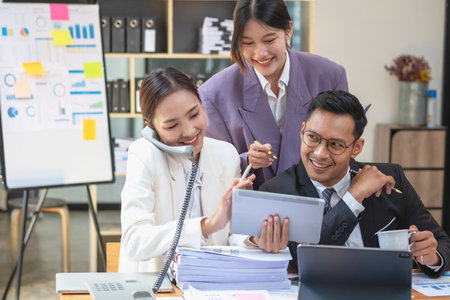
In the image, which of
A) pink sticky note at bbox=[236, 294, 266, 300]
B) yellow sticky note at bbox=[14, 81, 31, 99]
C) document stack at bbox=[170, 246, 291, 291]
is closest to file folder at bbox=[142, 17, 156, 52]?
yellow sticky note at bbox=[14, 81, 31, 99]

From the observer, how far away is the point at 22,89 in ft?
9.41

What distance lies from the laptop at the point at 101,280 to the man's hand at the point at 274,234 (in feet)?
0.92

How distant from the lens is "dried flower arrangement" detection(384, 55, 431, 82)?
16.9ft

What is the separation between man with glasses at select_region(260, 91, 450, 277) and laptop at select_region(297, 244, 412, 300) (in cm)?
31

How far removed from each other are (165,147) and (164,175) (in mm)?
172

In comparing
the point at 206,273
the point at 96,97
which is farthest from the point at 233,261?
the point at 96,97

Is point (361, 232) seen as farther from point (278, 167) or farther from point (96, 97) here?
point (96, 97)

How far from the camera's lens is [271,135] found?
8.10 feet

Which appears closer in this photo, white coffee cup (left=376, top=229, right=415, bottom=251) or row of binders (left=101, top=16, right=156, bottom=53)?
white coffee cup (left=376, top=229, right=415, bottom=251)

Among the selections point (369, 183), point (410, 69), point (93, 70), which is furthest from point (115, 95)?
point (369, 183)

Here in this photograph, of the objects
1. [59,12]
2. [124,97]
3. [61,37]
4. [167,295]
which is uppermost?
[59,12]

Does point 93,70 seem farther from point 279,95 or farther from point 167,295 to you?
point 167,295

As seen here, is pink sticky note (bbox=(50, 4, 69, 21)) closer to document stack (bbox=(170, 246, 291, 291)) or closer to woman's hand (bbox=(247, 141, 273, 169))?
woman's hand (bbox=(247, 141, 273, 169))

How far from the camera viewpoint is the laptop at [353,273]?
61.9 inches
